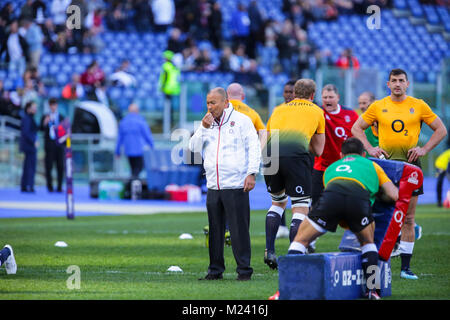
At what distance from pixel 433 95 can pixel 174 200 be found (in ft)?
41.1

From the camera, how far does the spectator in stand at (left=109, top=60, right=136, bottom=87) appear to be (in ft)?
93.9

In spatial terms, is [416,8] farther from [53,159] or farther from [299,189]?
[299,189]

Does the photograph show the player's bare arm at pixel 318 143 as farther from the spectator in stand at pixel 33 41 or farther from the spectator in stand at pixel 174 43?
the spectator in stand at pixel 174 43

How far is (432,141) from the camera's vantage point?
33.9 feet

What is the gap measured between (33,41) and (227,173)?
20230mm

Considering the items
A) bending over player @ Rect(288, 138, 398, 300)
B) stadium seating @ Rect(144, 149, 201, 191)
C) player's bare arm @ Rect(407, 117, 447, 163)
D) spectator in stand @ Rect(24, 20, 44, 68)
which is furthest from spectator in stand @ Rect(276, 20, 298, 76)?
bending over player @ Rect(288, 138, 398, 300)

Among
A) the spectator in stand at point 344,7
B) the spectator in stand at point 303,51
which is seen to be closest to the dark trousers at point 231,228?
the spectator in stand at point 303,51

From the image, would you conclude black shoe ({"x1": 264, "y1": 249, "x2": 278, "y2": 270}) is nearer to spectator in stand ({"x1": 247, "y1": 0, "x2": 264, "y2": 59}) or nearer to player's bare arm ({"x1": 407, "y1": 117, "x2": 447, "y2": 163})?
player's bare arm ({"x1": 407, "y1": 117, "x2": 447, "y2": 163})

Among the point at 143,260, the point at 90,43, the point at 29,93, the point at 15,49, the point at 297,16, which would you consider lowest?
the point at 143,260

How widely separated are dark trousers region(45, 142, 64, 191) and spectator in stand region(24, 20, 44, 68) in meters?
4.08

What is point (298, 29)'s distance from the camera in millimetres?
34406

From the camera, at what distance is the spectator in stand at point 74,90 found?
26.9 m

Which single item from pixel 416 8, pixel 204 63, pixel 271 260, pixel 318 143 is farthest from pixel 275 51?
pixel 271 260

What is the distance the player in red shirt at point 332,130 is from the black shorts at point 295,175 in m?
1.37
